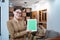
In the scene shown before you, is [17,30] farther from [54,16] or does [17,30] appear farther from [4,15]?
[54,16]

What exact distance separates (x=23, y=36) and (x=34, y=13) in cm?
146

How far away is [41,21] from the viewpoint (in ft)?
14.8

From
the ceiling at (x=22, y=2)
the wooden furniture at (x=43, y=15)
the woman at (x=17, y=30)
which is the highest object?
the ceiling at (x=22, y=2)

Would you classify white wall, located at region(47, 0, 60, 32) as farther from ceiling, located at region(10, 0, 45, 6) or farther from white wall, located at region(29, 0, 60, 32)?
ceiling, located at region(10, 0, 45, 6)

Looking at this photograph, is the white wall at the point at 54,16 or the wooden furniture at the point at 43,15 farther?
the white wall at the point at 54,16

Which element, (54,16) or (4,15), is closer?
(4,15)

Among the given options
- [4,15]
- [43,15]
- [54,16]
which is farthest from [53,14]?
[4,15]

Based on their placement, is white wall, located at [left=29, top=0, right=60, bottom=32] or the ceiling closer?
the ceiling

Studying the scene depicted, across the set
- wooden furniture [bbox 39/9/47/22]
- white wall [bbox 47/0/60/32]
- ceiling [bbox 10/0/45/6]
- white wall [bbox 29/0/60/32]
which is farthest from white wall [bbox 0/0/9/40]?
white wall [bbox 47/0/60/32]

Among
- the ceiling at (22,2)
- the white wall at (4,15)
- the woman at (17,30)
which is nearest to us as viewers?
the woman at (17,30)

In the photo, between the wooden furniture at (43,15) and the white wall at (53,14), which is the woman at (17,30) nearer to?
the wooden furniture at (43,15)

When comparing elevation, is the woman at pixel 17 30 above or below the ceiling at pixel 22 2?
below

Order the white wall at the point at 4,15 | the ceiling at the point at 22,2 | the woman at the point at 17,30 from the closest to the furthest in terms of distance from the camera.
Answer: the woman at the point at 17,30
the ceiling at the point at 22,2
the white wall at the point at 4,15

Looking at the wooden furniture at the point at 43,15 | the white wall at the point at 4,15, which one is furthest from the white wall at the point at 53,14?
the white wall at the point at 4,15
